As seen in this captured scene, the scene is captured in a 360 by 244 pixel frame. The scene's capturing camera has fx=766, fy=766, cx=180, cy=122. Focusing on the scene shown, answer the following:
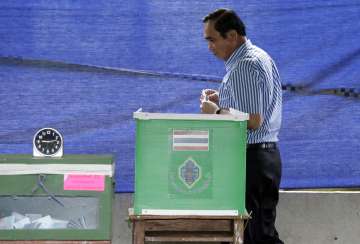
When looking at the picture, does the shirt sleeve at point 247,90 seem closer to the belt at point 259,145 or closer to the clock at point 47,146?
the belt at point 259,145

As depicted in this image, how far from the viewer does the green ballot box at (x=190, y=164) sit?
320 centimetres

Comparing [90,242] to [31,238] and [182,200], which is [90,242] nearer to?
[31,238]

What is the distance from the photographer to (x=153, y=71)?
13.4 feet

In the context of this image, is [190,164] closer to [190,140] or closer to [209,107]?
[190,140]

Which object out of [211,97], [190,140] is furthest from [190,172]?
[211,97]

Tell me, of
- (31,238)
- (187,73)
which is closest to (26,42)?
(187,73)

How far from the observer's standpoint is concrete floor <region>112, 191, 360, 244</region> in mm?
4398

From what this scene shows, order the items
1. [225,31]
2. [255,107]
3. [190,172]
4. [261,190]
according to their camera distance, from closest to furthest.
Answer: [190,172] < [255,107] < [261,190] < [225,31]

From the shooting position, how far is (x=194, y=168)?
3.21 m

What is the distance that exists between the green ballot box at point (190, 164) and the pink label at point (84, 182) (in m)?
0.27

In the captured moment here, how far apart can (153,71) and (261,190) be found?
3.14 ft

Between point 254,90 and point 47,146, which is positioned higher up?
point 254,90

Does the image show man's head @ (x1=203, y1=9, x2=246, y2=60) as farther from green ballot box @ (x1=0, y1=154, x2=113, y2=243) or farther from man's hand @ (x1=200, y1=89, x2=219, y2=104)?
green ballot box @ (x1=0, y1=154, x2=113, y2=243)

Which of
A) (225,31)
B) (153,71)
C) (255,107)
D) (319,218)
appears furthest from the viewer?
(319,218)
